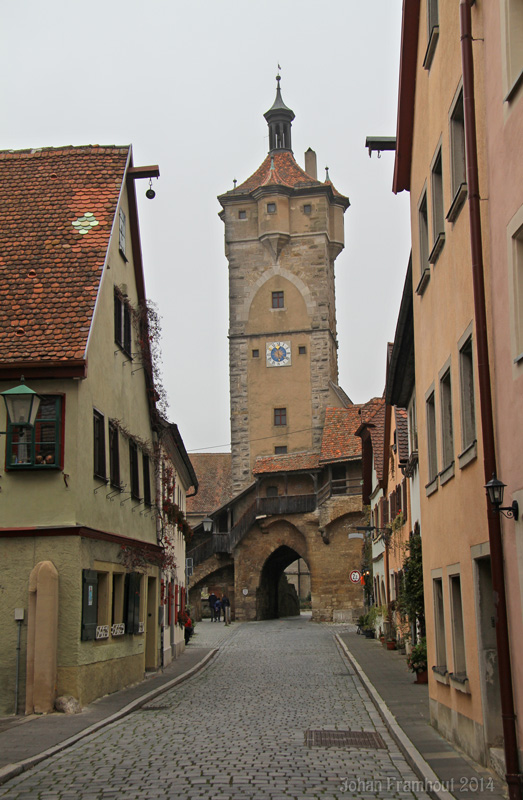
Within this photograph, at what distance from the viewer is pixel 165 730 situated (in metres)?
12.4

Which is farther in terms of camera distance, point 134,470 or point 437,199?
point 134,470

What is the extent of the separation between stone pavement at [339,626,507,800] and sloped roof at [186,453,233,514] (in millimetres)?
47644

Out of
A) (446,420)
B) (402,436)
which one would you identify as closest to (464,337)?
(446,420)

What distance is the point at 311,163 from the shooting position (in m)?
69.4

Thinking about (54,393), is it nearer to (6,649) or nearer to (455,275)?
(6,649)

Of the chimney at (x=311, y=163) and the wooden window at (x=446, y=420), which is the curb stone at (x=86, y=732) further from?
the chimney at (x=311, y=163)

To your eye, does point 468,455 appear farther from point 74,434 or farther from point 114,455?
point 114,455

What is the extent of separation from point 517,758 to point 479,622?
168cm

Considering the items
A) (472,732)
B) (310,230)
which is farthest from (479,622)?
(310,230)

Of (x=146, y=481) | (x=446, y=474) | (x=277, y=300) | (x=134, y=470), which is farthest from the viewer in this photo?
(x=277, y=300)

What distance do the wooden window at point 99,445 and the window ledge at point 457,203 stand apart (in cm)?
786

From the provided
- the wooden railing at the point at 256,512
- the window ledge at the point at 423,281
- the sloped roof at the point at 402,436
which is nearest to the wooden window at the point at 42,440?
the window ledge at the point at 423,281

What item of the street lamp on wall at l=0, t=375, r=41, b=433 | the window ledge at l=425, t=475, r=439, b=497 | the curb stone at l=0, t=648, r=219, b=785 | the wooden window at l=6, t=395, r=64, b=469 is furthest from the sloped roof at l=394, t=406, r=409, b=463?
the street lamp on wall at l=0, t=375, r=41, b=433

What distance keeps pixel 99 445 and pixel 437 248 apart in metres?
7.40
